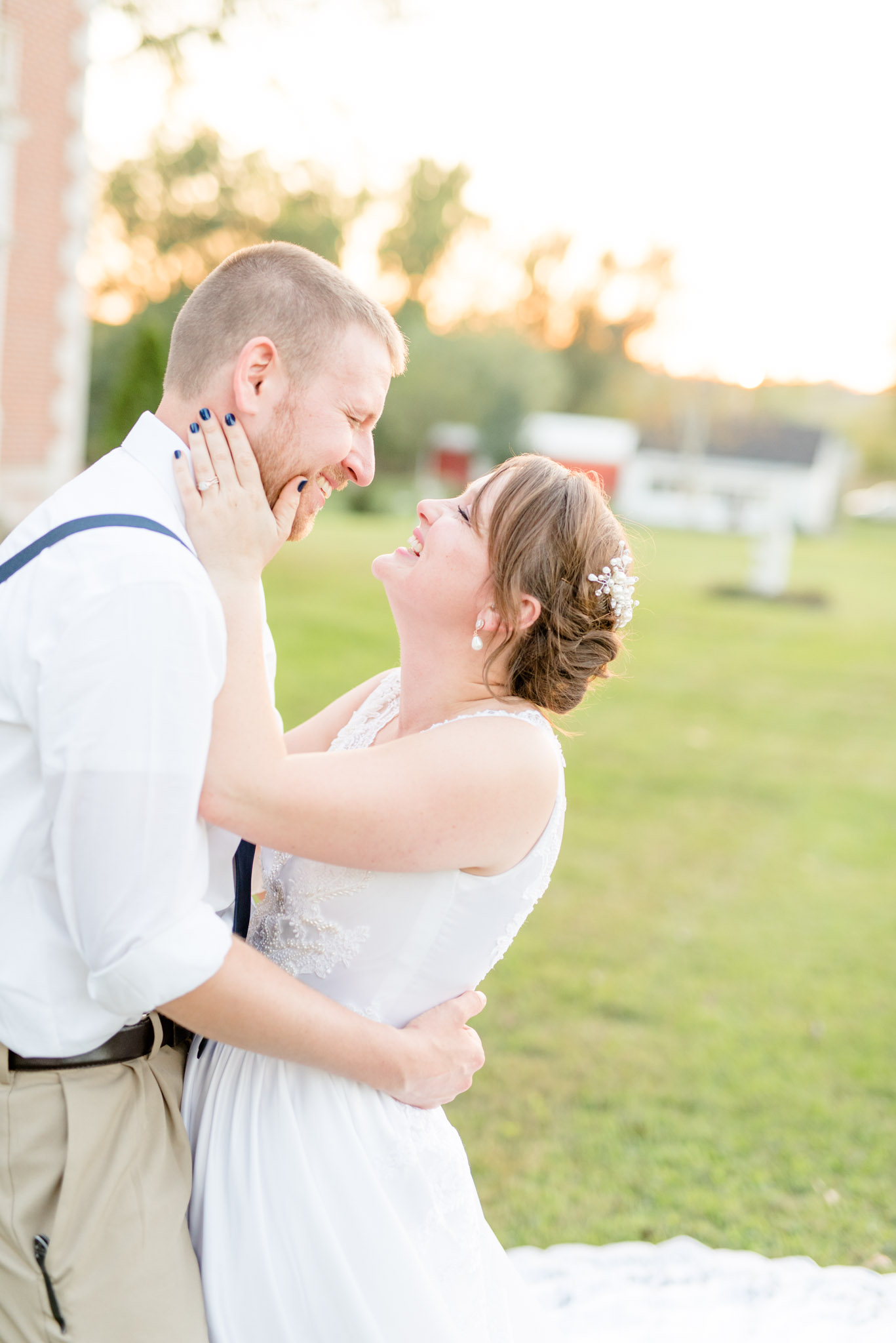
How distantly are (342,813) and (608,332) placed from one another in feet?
213

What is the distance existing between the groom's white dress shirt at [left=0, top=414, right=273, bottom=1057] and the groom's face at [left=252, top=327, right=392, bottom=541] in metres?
0.29

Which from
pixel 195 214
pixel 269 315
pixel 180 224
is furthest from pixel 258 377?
pixel 180 224

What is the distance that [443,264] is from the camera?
48.3 metres

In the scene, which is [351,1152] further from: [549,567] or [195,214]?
[195,214]

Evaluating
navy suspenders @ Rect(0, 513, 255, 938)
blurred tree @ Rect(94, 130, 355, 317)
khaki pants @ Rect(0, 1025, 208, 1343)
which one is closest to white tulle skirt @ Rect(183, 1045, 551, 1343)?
khaki pants @ Rect(0, 1025, 208, 1343)

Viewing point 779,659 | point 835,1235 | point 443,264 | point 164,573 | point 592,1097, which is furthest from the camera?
point 443,264

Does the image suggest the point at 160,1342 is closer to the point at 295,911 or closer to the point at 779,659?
the point at 295,911

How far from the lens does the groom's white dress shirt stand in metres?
1.64

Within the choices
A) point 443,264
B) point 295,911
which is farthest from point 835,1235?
point 443,264

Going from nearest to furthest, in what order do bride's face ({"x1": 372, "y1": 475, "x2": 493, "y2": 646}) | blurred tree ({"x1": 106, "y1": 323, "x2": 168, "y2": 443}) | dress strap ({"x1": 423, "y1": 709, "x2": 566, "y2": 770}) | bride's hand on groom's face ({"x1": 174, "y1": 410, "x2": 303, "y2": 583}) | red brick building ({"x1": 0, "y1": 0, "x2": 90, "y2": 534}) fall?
bride's hand on groom's face ({"x1": 174, "y1": 410, "x2": 303, "y2": 583}), dress strap ({"x1": 423, "y1": 709, "x2": 566, "y2": 770}), bride's face ({"x1": 372, "y1": 475, "x2": 493, "y2": 646}), red brick building ({"x1": 0, "y1": 0, "x2": 90, "y2": 534}), blurred tree ({"x1": 106, "y1": 323, "x2": 168, "y2": 443})

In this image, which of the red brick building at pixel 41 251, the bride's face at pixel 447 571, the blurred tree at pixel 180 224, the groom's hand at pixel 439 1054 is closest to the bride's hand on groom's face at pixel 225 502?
the bride's face at pixel 447 571

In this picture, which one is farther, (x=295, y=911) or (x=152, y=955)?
(x=295, y=911)

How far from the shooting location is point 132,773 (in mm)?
1651

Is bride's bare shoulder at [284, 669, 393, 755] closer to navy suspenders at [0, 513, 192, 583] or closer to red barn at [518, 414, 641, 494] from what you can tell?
navy suspenders at [0, 513, 192, 583]
